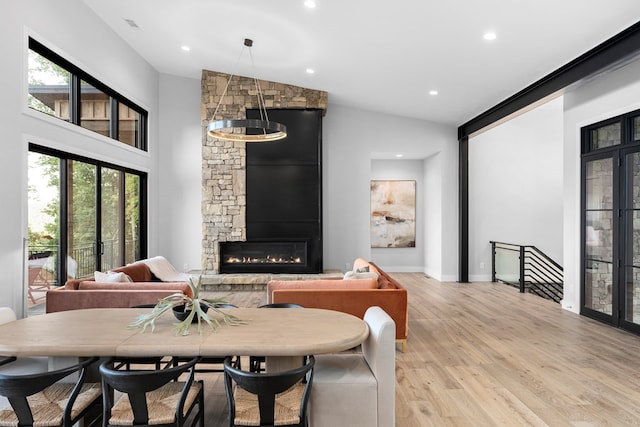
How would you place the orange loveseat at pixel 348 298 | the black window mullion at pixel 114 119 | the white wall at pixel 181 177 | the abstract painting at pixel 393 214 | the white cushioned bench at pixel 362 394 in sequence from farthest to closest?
the abstract painting at pixel 393 214 < the white wall at pixel 181 177 < the black window mullion at pixel 114 119 < the orange loveseat at pixel 348 298 < the white cushioned bench at pixel 362 394

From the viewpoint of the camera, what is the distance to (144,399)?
184 centimetres

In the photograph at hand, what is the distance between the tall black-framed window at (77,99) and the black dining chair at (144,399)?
4.06 meters

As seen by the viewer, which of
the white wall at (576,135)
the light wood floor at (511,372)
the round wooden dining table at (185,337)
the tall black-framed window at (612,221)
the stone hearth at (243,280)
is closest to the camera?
the round wooden dining table at (185,337)

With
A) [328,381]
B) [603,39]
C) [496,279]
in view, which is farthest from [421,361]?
[496,279]

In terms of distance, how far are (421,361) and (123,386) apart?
281 cm

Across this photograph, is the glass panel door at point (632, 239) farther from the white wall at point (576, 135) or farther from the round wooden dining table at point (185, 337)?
the round wooden dining table at point (185, 337)

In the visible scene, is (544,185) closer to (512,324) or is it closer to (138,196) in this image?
(512,324)

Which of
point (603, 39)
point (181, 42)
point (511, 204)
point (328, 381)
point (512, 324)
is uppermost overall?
point (181, 42)

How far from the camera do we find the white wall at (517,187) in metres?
8.32

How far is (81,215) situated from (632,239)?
279 inches

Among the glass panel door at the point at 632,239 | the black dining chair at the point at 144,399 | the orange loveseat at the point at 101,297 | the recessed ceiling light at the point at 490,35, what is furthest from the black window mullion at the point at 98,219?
the glass panel door at the point at 632,239

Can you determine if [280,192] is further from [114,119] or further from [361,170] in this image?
[114,119]

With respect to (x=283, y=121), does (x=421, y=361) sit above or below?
below

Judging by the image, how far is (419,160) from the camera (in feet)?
31.5
